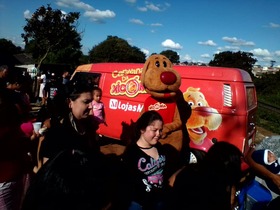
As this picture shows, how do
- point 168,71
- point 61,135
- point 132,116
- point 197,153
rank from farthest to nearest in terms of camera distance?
point 132,116
point 197,153
point 168,71
point 61,135

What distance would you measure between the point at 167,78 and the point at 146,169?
2.05 m

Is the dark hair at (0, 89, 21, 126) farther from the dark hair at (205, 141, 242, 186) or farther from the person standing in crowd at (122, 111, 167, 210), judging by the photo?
the dark hair at (205, 141, 242, 186)

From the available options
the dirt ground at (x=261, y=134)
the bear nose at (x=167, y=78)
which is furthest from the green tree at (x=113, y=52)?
the bear nose at (x=167, y=78)

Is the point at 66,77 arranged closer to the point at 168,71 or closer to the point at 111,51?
the point at 168,71

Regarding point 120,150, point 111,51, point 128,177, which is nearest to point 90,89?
point 128,177

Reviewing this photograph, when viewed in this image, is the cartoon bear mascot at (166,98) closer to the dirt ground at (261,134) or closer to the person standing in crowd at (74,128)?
the person standing in crowd at (74,128)

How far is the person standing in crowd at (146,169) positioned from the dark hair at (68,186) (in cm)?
113

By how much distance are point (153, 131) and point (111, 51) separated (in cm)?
6348

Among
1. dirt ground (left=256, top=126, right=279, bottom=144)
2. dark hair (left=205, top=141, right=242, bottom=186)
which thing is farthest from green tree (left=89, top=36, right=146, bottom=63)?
dark hair (left=205, top=141, right=242, bottom=186)

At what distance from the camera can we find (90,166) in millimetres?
1571

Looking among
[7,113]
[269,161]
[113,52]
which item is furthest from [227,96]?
[113,52]

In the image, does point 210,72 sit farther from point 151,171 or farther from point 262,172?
point 151,171

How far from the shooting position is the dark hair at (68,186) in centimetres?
141

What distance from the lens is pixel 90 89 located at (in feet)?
8.55
